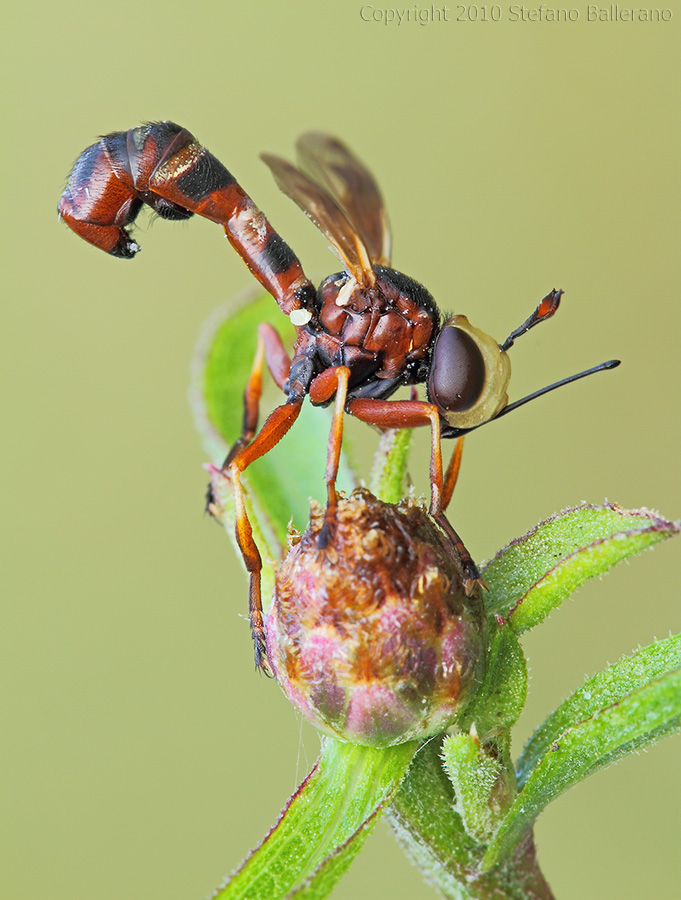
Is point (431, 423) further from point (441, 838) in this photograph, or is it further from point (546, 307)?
point (441, 838)

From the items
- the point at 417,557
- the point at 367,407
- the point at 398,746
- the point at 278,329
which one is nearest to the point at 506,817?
the point at 398,746

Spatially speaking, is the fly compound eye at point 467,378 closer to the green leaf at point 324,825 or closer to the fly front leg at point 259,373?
the fly front leg at point 259,373

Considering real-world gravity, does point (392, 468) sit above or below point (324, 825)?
above

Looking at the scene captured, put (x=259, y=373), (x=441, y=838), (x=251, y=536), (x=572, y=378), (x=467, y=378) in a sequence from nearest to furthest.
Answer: (x=441, y=838), (x=251, y=536), (x=572, y=378), (x=467, y=378), (x=259, y=373)

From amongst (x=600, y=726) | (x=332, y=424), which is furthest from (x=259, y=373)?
(x=600, y=726)

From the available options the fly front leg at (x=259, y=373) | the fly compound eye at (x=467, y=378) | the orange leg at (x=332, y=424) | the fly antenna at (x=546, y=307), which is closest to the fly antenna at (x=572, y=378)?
the fly compound eye at (x=467, y=378)

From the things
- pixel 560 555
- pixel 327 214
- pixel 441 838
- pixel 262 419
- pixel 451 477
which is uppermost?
pixel 327 214

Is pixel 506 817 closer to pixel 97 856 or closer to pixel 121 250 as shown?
pixel 121 250
